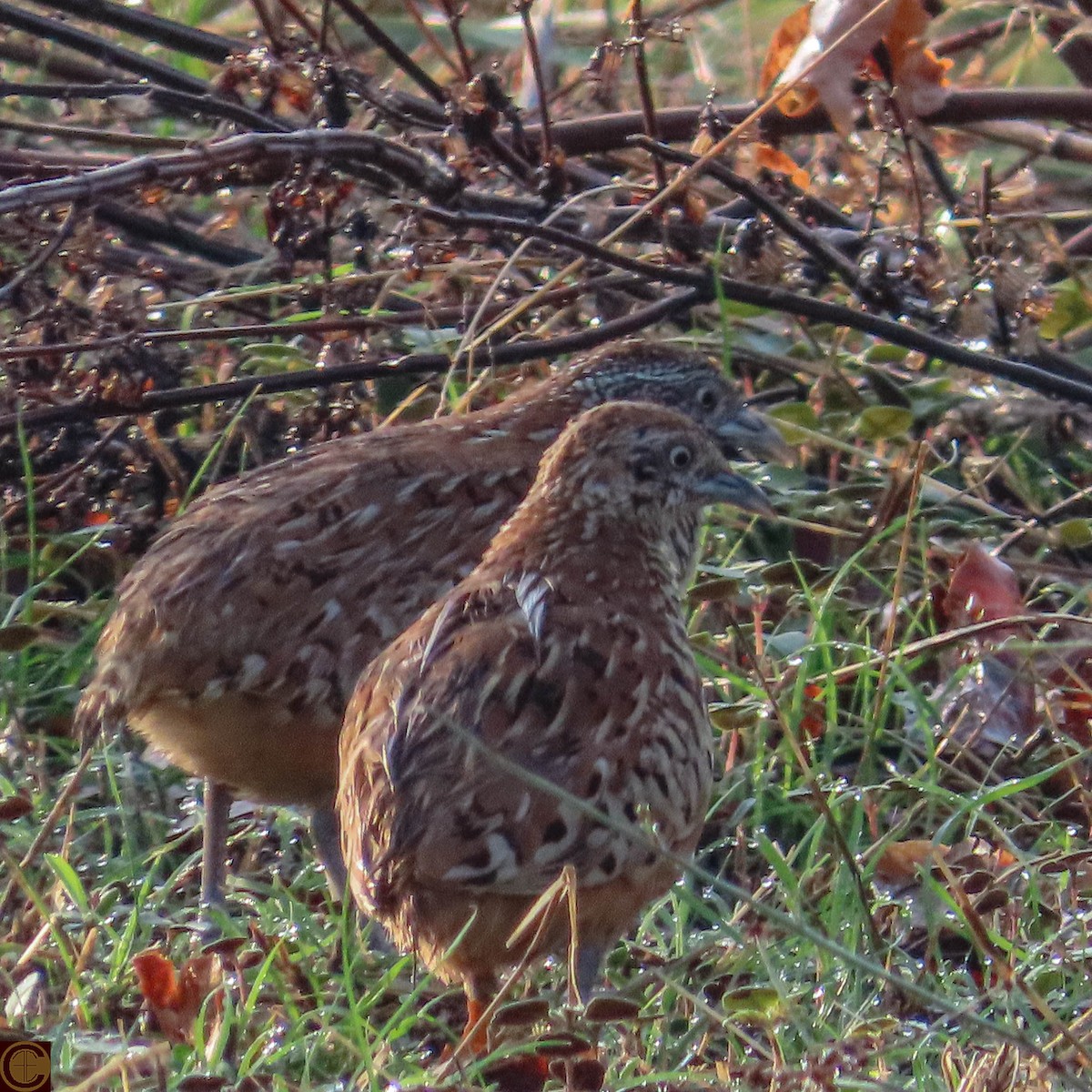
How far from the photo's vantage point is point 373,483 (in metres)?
4.24

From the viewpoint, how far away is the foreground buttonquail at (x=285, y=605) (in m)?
3.98

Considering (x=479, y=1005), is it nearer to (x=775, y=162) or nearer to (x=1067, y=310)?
(x=775, y=162)

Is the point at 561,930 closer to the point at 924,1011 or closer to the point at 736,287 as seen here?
the point at 924,1011

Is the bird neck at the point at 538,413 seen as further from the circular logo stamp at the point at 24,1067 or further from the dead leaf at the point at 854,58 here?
the circular logo stamp at the point at 24,1067

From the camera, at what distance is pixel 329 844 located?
4.22 m

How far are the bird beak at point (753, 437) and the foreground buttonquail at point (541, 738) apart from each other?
3.56 feet

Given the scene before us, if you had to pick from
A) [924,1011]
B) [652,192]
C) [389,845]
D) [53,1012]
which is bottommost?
[924,1011]

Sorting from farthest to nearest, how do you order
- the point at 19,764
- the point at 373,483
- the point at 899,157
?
the point at 899,157, the point at 19,764, the point at 373,483

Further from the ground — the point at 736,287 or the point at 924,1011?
the point at 736,287

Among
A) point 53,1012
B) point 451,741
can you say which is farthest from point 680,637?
point 53,1012

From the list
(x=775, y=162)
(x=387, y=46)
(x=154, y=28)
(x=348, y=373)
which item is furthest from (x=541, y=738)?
(x=154, y=28)

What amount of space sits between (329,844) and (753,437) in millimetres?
1529

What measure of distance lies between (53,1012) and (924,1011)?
1540mm

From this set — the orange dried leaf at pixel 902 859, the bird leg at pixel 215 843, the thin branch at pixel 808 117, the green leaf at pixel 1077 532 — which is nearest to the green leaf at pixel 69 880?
the bird leg at pixel 215 843
